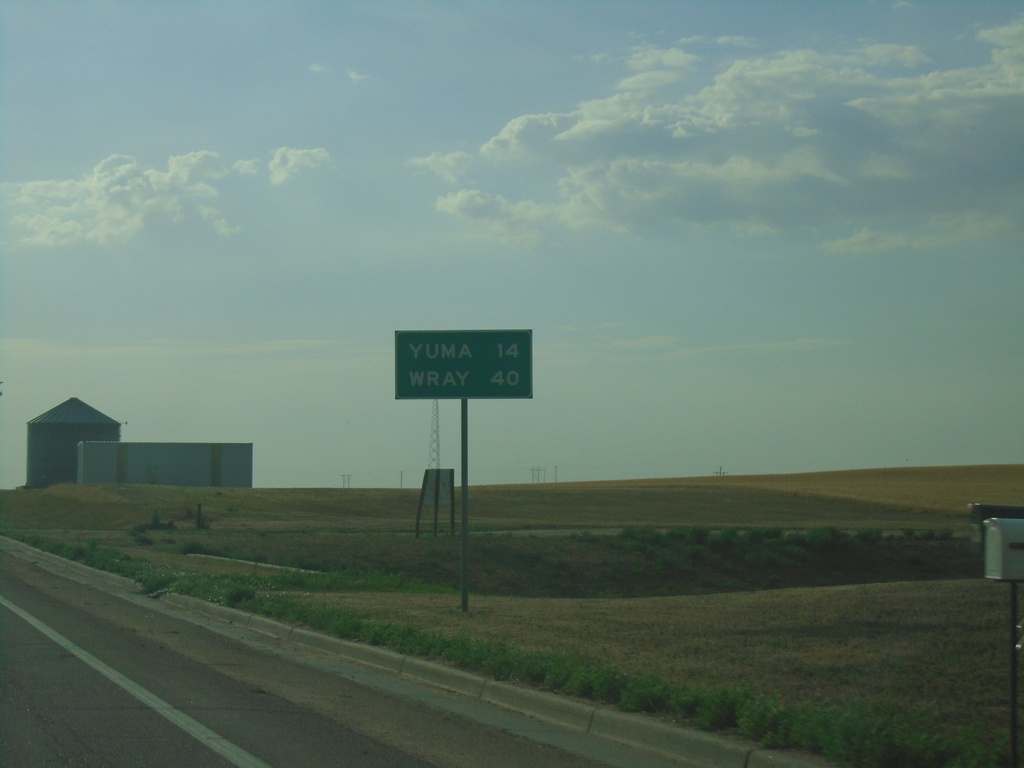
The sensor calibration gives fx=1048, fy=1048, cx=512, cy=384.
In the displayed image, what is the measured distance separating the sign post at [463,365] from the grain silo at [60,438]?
256ft

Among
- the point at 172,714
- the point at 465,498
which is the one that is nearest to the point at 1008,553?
the point at 172,714

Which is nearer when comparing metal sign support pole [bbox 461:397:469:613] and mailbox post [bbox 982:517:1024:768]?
mailbox post [bbox 982:517:1024:768]

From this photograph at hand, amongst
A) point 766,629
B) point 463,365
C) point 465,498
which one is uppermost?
point 463,365

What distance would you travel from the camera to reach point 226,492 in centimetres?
6988

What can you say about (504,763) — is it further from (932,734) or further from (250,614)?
(250,614)

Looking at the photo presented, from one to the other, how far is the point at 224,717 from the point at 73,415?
87.5 meters

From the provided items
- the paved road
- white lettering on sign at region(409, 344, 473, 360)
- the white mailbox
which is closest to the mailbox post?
the white mailbox

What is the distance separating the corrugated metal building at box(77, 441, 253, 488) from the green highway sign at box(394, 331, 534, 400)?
241 feet

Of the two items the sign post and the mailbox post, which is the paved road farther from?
the sign post

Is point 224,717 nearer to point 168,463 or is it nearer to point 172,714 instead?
point 172,714

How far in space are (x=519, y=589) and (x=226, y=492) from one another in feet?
159

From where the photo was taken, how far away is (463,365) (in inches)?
640

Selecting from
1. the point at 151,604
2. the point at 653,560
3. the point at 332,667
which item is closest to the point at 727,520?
the point at 653,560

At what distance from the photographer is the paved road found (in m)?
7.62
